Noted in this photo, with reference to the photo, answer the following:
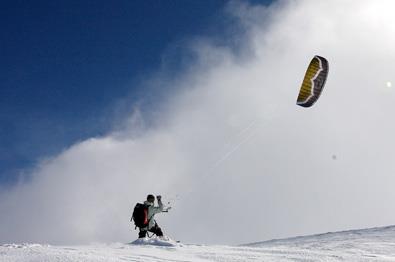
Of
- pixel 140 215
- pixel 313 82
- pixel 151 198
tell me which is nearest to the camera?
pixel 140 215

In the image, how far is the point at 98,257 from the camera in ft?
28.1

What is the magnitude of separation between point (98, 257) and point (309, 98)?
1339 cm

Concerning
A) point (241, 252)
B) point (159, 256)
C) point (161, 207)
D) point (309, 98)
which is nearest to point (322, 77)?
point (309, 98)

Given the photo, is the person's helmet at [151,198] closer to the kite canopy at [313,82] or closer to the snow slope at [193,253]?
the snow slope at [193,253]

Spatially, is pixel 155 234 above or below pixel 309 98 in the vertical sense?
below

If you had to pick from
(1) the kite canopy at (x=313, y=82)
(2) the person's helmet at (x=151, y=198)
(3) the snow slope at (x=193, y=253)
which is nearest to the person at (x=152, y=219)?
(2) the person's helmet at (x=151, y=198)

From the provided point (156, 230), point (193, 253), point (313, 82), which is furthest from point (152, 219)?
point (313, 82)

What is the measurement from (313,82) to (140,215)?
904 centimetres

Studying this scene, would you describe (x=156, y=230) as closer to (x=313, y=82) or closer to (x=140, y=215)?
(x=140, y=215)

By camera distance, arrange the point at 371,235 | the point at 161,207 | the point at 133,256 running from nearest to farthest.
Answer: the point at 133,256 → the point at 161,207 → the point at 371,235

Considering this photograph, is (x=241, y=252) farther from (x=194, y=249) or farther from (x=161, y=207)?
(x=161, y=207)

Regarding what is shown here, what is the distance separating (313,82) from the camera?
65.1ft

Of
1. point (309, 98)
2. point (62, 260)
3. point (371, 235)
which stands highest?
point (309, 98)

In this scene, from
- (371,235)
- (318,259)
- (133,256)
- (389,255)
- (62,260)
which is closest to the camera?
(62,260)
